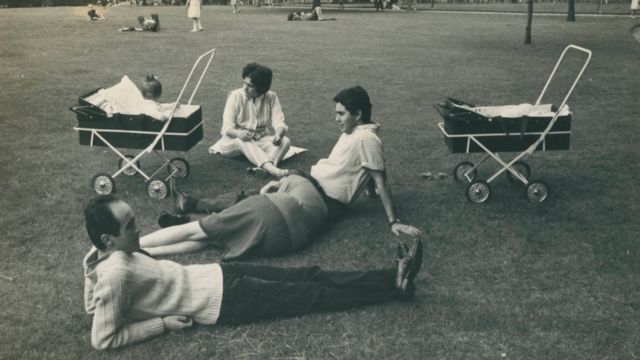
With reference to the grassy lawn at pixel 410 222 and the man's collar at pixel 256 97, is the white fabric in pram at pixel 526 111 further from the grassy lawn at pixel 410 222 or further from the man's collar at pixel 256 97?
the man's collar at pixel 256 97

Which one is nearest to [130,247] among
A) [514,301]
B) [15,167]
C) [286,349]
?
[286,349]

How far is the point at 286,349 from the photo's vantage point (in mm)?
4066

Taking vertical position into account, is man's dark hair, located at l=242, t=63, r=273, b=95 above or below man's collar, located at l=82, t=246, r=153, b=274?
above

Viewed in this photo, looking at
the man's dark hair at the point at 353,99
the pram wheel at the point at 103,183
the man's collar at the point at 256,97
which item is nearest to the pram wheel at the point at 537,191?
the man's dark hair at the point at 353,99

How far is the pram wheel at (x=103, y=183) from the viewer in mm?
6531

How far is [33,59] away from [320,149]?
36.3 ft

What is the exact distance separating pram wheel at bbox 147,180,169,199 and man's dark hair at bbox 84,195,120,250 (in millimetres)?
2546

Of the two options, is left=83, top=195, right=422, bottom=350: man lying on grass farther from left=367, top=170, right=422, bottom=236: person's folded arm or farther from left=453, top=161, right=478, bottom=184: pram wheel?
left=453, top=161, right=478, bottom=184: pram wheel

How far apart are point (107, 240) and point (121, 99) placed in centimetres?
301

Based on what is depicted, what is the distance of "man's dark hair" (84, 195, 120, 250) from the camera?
3.85 m

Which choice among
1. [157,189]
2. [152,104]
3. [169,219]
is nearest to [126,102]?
[152,104]

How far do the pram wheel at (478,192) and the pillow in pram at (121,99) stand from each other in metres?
3.38

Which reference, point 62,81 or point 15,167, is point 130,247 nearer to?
point 15,167

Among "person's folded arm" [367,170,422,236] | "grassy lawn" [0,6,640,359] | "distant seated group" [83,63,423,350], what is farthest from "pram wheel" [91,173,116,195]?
"person's folded arm" [367,170,422,236]
